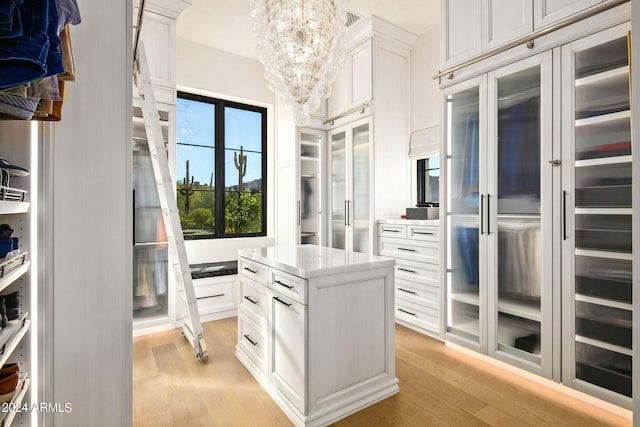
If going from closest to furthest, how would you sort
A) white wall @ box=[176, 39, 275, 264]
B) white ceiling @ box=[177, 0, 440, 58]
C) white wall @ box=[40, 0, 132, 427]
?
1. white wall @ box=[40, 0, 132, 427]
2. white ceiling @ box=[177, 0, 440, 58]
3. white wall @ box=[176, 39, 275, 264]

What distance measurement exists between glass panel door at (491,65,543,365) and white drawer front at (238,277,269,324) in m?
1.67

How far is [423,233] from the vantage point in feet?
9.95

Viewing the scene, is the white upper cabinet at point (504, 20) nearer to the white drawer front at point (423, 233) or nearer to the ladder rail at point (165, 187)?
the white drawer front at point (423, 233)

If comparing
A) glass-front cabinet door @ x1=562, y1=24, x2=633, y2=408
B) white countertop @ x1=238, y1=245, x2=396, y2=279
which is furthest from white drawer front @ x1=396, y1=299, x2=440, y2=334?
white countertop @ x1=238, y1=245, x2=396, y2=279

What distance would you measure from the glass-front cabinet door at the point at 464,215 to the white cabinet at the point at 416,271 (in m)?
0.16

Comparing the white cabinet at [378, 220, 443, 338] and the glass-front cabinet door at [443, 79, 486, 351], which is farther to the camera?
the white cabinet at [378, 220, 443, 338]

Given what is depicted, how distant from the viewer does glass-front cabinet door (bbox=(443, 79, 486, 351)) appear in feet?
8.28

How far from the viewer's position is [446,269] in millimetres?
2736

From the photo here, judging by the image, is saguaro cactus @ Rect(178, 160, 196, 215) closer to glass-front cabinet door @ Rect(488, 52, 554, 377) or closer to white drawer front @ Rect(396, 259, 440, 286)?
white drawer front @ Rect(396, 259, 440, 286)

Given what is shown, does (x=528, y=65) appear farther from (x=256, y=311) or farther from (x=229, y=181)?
(x=229, y=181)

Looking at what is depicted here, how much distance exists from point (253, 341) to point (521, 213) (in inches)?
81.8

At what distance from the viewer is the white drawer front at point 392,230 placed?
10.6 feet

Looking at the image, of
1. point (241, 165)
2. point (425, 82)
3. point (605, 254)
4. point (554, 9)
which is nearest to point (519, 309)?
point (605, 254)

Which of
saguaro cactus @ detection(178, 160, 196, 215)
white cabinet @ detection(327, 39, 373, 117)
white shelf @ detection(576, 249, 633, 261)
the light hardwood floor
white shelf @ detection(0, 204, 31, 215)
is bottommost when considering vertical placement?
the light hardwood floor
